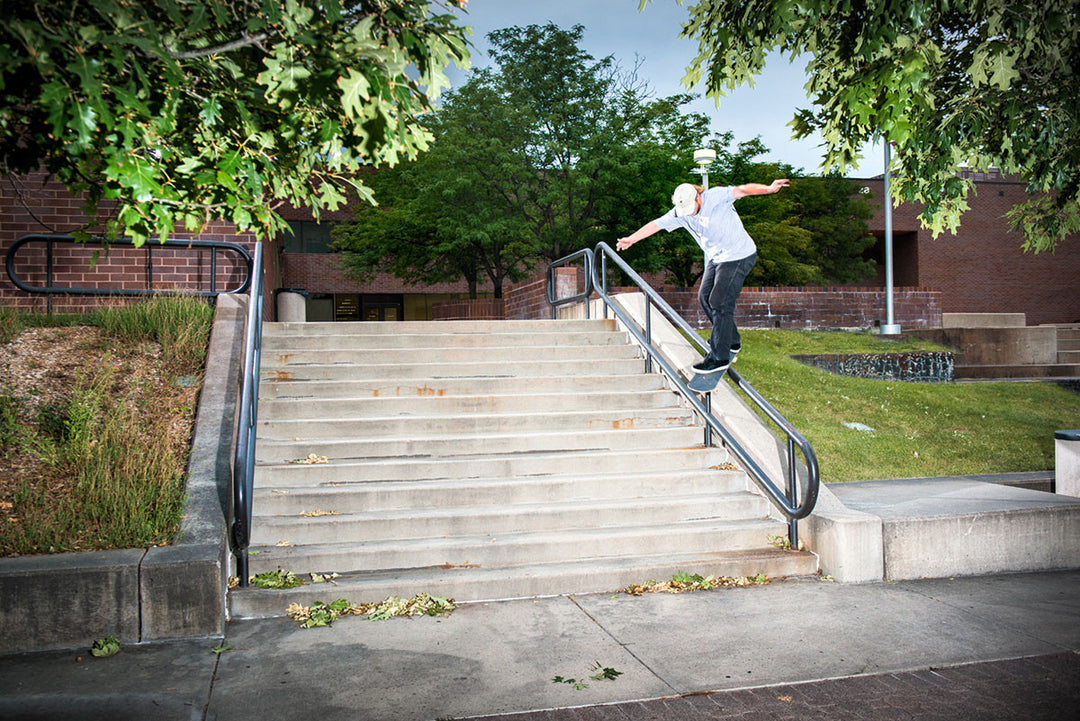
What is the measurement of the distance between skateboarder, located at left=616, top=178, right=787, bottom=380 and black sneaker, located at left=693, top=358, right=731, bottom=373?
72mm

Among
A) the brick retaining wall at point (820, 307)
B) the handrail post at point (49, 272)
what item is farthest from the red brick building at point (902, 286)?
the handrail post at point (49, 272)

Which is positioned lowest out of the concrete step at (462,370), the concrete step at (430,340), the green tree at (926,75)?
the concrete step at (462,370)

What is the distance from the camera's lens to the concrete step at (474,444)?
6.45m

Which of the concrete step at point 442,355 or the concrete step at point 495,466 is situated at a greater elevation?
the concrete step at point 442,355

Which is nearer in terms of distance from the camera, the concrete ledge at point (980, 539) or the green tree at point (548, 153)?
the concrete ledge at point (980, 539)

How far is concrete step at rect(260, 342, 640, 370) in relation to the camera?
7.89m

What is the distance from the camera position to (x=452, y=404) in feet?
24.1

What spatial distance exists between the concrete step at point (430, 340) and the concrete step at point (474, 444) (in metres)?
1.82

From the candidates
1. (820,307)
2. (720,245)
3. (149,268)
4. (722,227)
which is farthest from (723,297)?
(820,307)

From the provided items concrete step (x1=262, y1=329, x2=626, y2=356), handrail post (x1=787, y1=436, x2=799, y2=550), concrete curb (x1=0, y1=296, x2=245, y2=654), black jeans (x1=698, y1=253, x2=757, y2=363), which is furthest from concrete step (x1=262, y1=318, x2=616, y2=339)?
concrete curb (x1=0, y1=296, x2=245, y2=654)

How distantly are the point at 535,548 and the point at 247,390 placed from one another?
88.9 inches

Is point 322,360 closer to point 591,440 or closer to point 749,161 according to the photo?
point 591,440

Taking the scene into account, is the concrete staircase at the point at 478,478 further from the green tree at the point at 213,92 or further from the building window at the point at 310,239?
the building window at the point at 310,239

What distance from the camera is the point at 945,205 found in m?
9.31
